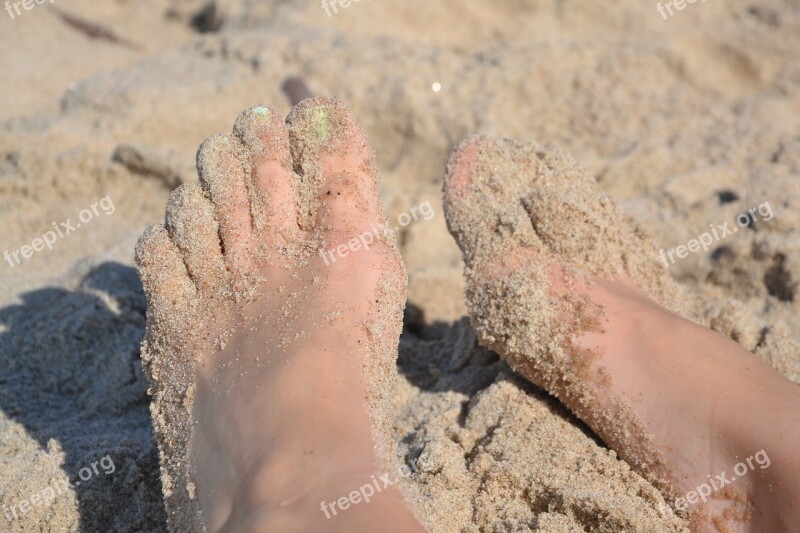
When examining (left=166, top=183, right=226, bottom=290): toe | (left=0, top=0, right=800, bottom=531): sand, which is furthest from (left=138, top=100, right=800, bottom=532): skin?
(left=0, top=0, right=800, bottom=531): sand

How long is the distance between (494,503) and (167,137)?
1.80 metres

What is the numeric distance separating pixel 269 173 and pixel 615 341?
2.71 ft

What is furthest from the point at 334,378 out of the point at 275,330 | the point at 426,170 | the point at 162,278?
the point at 426,170

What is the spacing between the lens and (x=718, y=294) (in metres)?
2.08

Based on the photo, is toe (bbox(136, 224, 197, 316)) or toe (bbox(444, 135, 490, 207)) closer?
toe (bbox(136, 224, 197, 316))

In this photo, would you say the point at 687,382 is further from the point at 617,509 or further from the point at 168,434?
the point at 168,434

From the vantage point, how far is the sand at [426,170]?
1.50m

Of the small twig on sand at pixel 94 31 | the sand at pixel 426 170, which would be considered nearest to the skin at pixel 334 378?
the sand at pixel 426 170

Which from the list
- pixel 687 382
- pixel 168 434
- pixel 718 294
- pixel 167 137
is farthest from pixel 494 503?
pixel 167 137

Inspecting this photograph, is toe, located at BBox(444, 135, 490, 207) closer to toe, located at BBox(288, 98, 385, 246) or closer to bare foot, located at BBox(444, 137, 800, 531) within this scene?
bare foot, located at BBox(444, 137, 800, 531)

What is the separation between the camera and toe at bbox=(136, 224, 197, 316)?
165 centimetres

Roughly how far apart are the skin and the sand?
16 cm

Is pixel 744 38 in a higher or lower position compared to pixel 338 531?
lower

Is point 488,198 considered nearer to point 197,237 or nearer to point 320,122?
point 320,122
